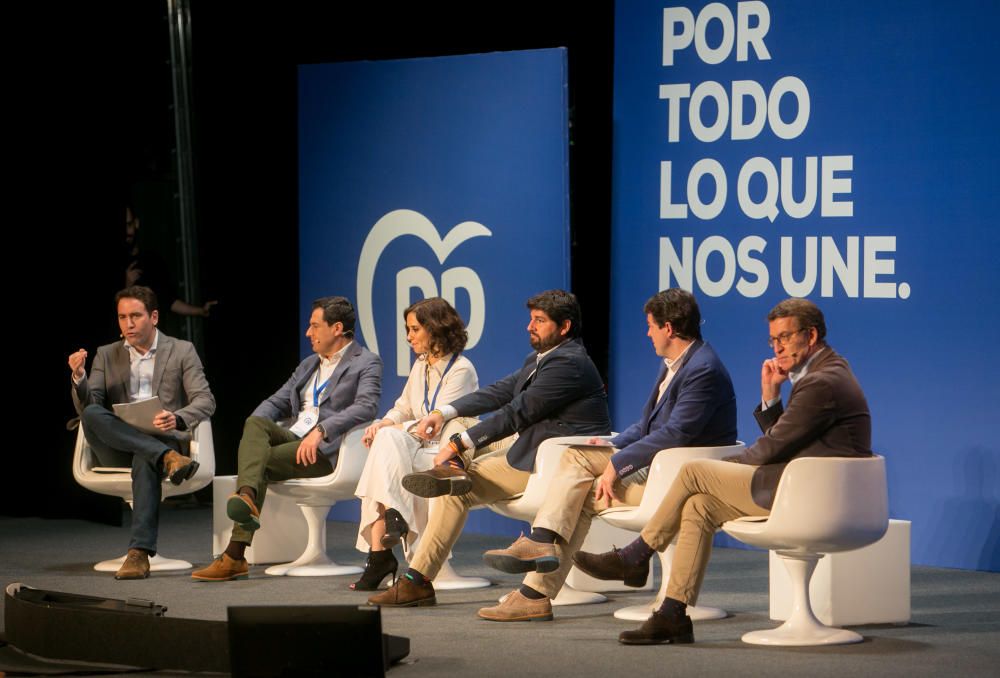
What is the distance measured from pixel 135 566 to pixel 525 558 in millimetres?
1969

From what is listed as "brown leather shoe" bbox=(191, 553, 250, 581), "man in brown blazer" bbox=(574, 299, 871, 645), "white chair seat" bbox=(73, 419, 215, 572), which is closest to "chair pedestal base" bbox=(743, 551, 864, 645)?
"man in brown blazer" bbox=(574, 299, 871, 645)

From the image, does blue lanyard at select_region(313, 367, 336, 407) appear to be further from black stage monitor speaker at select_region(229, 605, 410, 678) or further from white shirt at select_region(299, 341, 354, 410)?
black stage monitor speaker at select_region(229, 605, 410, 678)

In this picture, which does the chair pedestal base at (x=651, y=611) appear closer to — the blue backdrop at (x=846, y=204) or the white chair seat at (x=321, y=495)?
the white chair seat at (x=321, y=495)

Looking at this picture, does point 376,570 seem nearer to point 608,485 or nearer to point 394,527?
point 394,527

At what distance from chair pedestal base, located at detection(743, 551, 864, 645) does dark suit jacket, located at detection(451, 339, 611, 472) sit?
107 centimetres

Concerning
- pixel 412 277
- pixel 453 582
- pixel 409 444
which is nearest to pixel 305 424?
pixel 409 444

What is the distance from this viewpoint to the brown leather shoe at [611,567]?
18.2 feet

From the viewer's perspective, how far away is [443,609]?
20.0 ft

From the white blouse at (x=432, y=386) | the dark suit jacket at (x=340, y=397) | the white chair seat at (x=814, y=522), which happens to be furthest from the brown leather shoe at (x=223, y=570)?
the white chair seat at (x=814, y=522)

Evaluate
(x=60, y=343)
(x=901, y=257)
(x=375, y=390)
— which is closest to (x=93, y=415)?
(x=375, y=390)

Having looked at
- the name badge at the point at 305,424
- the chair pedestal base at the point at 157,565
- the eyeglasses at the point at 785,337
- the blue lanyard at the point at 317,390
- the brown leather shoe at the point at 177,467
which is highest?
the eyeglasses at the point at 785,337

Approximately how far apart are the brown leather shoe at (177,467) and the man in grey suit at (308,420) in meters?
0.27

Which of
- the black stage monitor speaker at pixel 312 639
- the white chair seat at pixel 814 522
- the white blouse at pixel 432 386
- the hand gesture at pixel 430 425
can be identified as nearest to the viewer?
the black stage monitor speaker at pixel 312 639

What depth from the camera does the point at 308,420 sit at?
23.2 feet
